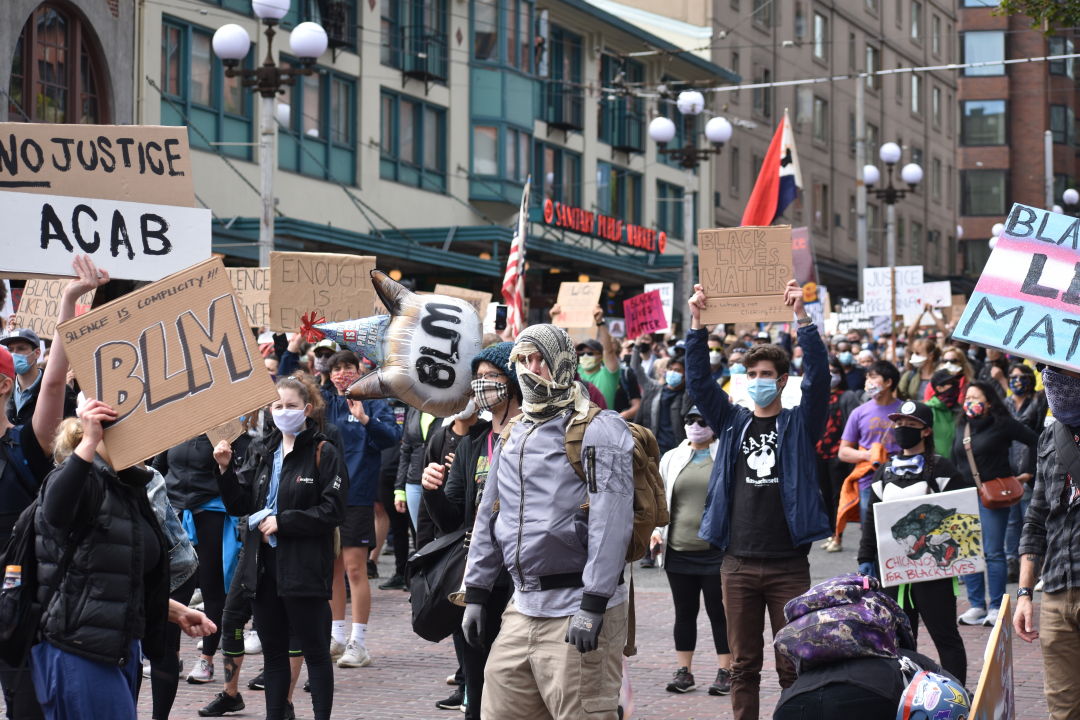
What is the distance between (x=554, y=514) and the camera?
6160 mm

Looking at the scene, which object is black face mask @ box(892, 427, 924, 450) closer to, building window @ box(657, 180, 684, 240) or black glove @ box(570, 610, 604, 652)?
black glove @ box(570, 610, 604, 652)

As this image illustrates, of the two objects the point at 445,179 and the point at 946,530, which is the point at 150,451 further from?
the point at 445,179

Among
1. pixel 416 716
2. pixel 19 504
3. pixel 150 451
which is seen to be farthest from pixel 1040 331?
pixel 416 716

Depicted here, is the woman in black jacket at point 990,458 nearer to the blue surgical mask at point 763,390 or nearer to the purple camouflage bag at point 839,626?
the blue surgical mask at point 763,390

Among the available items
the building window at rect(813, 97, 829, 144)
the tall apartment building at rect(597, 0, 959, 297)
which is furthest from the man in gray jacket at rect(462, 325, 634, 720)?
the building window at rect(813, 97, 829, 144)

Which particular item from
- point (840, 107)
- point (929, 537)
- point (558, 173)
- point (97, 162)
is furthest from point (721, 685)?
point (840, 107)

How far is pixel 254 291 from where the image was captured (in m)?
15.9

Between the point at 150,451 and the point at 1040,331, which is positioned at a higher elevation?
the point at 1040,331

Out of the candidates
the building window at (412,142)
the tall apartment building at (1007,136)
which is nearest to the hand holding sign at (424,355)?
the building window at (412,142)

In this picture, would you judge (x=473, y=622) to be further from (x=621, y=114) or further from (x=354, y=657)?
(x=621, y=114)

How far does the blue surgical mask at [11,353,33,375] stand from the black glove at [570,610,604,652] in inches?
232

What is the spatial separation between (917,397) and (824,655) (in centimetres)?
1292

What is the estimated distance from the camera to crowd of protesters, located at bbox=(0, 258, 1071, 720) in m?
5.62

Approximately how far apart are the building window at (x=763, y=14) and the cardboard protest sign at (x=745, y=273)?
4295 centimetres
